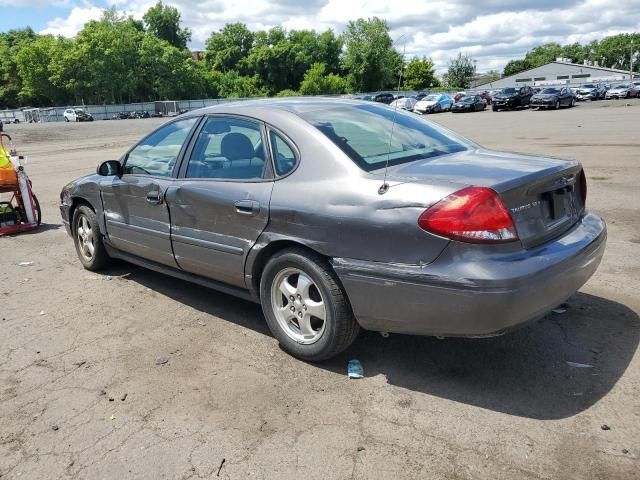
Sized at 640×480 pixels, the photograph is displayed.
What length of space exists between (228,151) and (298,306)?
1.30m

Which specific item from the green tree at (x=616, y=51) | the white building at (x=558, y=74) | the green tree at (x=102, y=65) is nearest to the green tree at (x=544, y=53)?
the green tree at (x=616, y=51)

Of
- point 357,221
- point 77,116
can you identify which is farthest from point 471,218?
point 77,116

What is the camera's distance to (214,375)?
3582mm

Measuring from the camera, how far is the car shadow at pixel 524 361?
10.3 ft

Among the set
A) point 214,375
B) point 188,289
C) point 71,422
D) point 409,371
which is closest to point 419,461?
point 409,371

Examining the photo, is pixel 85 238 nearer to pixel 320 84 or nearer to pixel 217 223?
pixel 217 223

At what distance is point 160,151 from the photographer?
186 inches

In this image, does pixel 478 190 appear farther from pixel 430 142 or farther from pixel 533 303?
pixel 430 142

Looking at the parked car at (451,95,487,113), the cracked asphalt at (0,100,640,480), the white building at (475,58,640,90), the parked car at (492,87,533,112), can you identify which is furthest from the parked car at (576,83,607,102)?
the cracked asphalt at (0,100,640,480)

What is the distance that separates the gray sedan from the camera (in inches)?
114

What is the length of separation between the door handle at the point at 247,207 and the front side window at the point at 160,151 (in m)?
0.97

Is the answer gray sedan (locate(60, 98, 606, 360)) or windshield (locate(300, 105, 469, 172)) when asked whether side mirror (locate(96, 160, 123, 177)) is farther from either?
windshield (locate(300, 105, 469, 172))

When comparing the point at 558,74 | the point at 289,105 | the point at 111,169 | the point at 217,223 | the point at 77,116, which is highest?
the point at 558,74

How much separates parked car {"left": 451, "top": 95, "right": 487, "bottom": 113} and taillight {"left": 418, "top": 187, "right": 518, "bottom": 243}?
1778 inches
